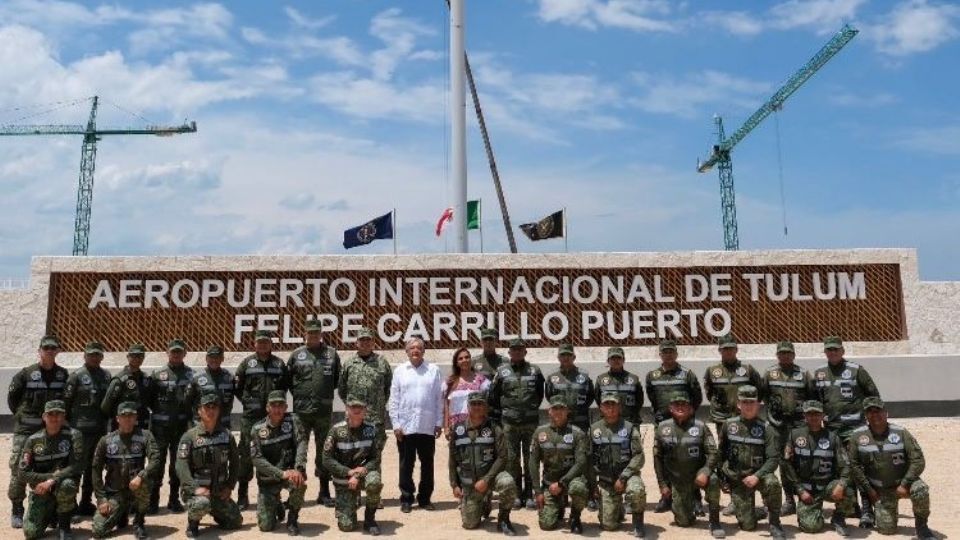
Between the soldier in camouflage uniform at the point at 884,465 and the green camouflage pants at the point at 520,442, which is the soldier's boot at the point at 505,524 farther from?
the soldier in camouflage uniform at the point at 884,465

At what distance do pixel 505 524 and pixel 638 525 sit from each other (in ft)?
3.97

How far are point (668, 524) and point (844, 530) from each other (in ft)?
5.17

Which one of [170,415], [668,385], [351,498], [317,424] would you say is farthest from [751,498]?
[170,415]

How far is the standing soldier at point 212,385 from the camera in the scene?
808 centimetres

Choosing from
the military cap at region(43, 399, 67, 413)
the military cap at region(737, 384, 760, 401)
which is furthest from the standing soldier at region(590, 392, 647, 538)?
the military cap at region(43, 399, 67, 413)

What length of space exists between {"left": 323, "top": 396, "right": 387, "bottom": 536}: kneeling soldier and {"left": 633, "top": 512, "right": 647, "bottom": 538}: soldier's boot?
2345 mm

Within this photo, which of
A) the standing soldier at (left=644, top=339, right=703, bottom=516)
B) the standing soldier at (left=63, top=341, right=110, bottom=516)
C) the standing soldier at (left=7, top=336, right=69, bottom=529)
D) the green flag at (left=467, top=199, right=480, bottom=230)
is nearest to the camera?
the standing soldier at (left=63, top=341, right=110, bottom=516)

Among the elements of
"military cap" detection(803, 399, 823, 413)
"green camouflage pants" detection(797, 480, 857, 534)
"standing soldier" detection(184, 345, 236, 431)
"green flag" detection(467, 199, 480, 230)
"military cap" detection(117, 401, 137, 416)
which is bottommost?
"green camouflage pants" detection(797, 480, 857, 534)

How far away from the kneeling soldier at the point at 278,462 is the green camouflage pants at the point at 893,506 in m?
5.37

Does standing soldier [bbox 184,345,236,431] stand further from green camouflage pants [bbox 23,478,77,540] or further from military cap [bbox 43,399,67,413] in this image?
green camouflage pants [bbox 23,478,77,540]

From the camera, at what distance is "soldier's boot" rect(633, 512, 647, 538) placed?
275 inches

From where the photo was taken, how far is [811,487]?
7.46 m

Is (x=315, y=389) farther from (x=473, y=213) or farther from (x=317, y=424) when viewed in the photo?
(x=473, y=213)

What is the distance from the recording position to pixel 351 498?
23.9ft
